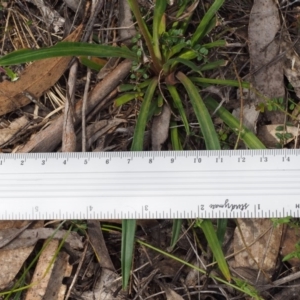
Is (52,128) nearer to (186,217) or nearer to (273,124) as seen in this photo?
(186,217)

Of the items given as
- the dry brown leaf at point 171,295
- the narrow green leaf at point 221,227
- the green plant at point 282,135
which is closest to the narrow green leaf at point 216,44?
the green plant at point 282,135

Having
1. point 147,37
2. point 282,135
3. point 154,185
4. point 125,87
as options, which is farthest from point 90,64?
point 282,135

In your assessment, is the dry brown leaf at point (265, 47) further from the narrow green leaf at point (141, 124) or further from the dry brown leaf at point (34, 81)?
the dry brown leaf at point (34, 81)

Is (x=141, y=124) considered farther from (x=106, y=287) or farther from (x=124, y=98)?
(x=106, y=287)

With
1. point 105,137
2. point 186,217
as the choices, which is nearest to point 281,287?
point 186,217

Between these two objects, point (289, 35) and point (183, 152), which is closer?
point (183, 152)

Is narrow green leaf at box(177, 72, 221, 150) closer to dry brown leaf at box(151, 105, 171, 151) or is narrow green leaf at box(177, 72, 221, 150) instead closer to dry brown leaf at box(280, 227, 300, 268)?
dry brown leaf at box(151, 105, 171, 151)

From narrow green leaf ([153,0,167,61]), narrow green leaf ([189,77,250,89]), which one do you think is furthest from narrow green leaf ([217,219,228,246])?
narrow green leaf ([153,0,167,61])

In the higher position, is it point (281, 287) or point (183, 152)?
point (183, 152)
